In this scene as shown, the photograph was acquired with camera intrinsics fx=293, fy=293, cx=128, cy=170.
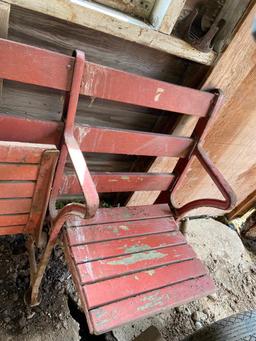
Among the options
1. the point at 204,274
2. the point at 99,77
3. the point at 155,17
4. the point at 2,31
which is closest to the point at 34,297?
the point at 204,274

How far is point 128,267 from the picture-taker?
5.06 feet

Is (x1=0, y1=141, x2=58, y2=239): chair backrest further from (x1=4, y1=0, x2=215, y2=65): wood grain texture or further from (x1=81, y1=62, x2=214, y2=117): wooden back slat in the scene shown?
(x1=4, y1=0, x2=215, y2=65): wood grain texture

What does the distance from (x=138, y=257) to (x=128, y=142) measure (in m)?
0.63

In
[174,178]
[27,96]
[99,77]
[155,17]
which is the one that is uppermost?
[155,17]

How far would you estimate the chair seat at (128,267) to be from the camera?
1.37 metres

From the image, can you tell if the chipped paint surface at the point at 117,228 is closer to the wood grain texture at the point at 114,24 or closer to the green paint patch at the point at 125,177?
the green paint patch at the point at 125,177

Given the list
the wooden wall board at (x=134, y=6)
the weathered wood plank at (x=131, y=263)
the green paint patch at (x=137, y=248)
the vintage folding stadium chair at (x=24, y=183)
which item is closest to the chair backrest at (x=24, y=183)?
the vintage folding stadium chair at (x=24, y=183)

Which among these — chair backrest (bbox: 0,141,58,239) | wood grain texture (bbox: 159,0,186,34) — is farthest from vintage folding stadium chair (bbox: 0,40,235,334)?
wood grain texture (bbox: 159,0,186,34)

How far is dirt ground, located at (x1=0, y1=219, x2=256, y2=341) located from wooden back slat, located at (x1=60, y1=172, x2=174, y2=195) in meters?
0.68

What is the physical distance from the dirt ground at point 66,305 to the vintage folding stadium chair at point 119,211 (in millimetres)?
133

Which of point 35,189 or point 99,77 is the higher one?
point 99,77

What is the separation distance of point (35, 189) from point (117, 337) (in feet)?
3.99

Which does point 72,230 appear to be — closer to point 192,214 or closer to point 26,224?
point 26,224

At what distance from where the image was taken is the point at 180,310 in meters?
2.29
